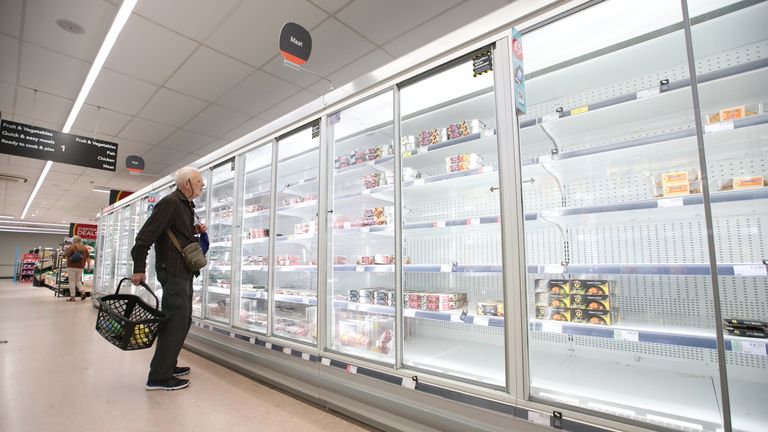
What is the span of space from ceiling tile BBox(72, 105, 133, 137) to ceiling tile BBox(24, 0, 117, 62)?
6.23 feet

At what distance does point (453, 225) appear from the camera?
2428 mm

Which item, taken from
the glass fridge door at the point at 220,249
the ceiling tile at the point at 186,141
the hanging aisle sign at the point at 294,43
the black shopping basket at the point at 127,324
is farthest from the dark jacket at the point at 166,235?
the ceiling tile at the point at 186,141

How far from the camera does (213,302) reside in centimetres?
498

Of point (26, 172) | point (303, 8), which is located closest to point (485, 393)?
point (303, 8)

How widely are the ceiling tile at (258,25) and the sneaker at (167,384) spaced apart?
3.62 meters

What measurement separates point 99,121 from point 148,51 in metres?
3.19

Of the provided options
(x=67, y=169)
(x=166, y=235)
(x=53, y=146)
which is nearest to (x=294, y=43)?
(x=166, y=235)

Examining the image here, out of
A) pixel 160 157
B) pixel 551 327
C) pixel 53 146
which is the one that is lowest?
pixel 551 327

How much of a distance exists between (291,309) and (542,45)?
334 cm

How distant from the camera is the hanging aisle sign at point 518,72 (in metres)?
1.92

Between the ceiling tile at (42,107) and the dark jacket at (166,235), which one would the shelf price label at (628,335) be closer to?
the dark jacket at (166,235)

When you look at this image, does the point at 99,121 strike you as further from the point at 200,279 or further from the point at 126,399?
Result: the point at 126,399

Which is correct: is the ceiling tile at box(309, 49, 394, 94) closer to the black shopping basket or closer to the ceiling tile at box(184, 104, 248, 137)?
the ceiling tile at box(184, 104, 248, 137)

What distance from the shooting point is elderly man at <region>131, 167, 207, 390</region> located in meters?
3.03
